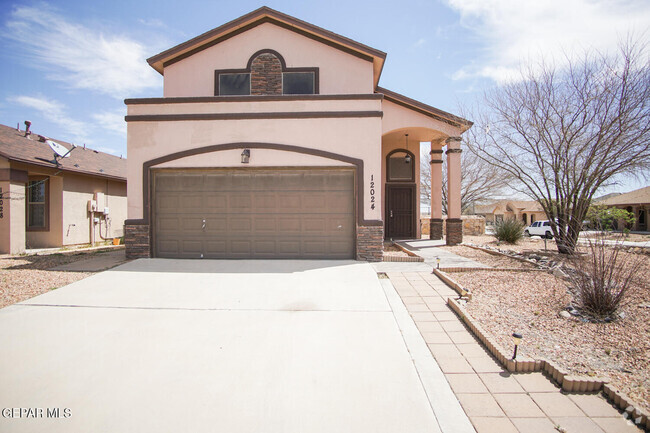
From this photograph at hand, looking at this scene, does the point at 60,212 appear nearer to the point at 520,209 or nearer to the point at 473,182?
the point at 473,182

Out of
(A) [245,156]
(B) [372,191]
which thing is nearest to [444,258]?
(B) [372,191]

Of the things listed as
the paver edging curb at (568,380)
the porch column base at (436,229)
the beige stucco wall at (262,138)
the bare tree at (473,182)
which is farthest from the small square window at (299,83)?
the bare tree at (473,182)

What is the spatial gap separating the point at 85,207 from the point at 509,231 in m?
18.3

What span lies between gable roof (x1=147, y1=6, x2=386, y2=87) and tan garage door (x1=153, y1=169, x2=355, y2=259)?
429cm

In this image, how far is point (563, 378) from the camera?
3.00 meters

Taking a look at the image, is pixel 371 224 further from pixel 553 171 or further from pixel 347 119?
pixel 553 171

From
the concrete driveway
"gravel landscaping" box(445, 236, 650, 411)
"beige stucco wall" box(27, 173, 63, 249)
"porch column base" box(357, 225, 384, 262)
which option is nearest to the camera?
the concrete driveway

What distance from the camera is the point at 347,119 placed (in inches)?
338

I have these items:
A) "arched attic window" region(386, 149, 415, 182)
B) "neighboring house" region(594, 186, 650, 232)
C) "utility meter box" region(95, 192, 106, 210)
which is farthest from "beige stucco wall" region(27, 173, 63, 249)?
"neighboring house" region(594, 186, 650, 232)

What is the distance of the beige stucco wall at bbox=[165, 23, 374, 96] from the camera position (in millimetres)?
10172

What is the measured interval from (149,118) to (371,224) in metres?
6.87

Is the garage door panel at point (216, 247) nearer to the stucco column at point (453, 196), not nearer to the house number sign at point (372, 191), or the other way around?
the house number sign at point (372, 191)

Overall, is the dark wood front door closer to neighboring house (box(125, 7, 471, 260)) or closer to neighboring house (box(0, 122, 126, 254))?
neighboring house (box(125, 7, 471, 260))

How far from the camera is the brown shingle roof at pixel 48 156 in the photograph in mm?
11492
